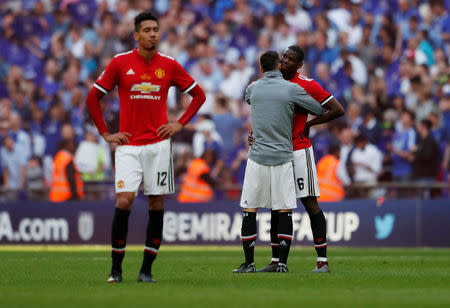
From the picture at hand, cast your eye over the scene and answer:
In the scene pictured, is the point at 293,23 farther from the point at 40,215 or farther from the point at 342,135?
the point at 40,215

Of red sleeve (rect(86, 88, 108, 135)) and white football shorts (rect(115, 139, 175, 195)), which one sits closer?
white football shorts (rect(115, 139, 175, 195))

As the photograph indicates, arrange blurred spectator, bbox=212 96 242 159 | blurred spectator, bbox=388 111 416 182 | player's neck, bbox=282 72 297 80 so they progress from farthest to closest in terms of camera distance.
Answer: blurred spectator, bbox=212 96 242 159 → blurred spectator, bbox=388 111 416 182 → player's neck, bbox=282 72 297 80

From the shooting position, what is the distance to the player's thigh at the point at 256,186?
1165cm

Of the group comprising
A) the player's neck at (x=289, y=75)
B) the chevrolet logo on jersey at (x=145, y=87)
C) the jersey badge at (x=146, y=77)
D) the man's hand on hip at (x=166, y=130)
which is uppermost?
the player's neck at (x=289, y=75)

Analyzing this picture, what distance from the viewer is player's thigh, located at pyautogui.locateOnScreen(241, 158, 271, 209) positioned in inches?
459

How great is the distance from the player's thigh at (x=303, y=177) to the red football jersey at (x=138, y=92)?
2067 millimetres

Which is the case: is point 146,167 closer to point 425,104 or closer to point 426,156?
point 426,156

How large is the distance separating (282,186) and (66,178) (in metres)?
10.4

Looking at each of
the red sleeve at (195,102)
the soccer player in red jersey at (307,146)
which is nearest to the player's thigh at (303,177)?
the soccer player in red jersey at (307,146)

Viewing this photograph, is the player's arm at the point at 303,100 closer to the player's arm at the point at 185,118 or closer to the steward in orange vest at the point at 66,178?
the player's arm at the point at 185,118

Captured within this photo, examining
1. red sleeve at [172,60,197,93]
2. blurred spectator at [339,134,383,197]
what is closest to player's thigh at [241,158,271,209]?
red sleeve at [172,60,197,93]

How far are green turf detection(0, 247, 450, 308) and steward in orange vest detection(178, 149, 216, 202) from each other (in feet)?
16.5

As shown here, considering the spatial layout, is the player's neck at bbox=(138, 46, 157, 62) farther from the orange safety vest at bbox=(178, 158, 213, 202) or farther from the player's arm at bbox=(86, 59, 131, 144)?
the orange safety vest at bbox=(178, 158, 213, 202)

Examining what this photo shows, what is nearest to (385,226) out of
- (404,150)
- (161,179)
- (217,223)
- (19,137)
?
(404,150)
